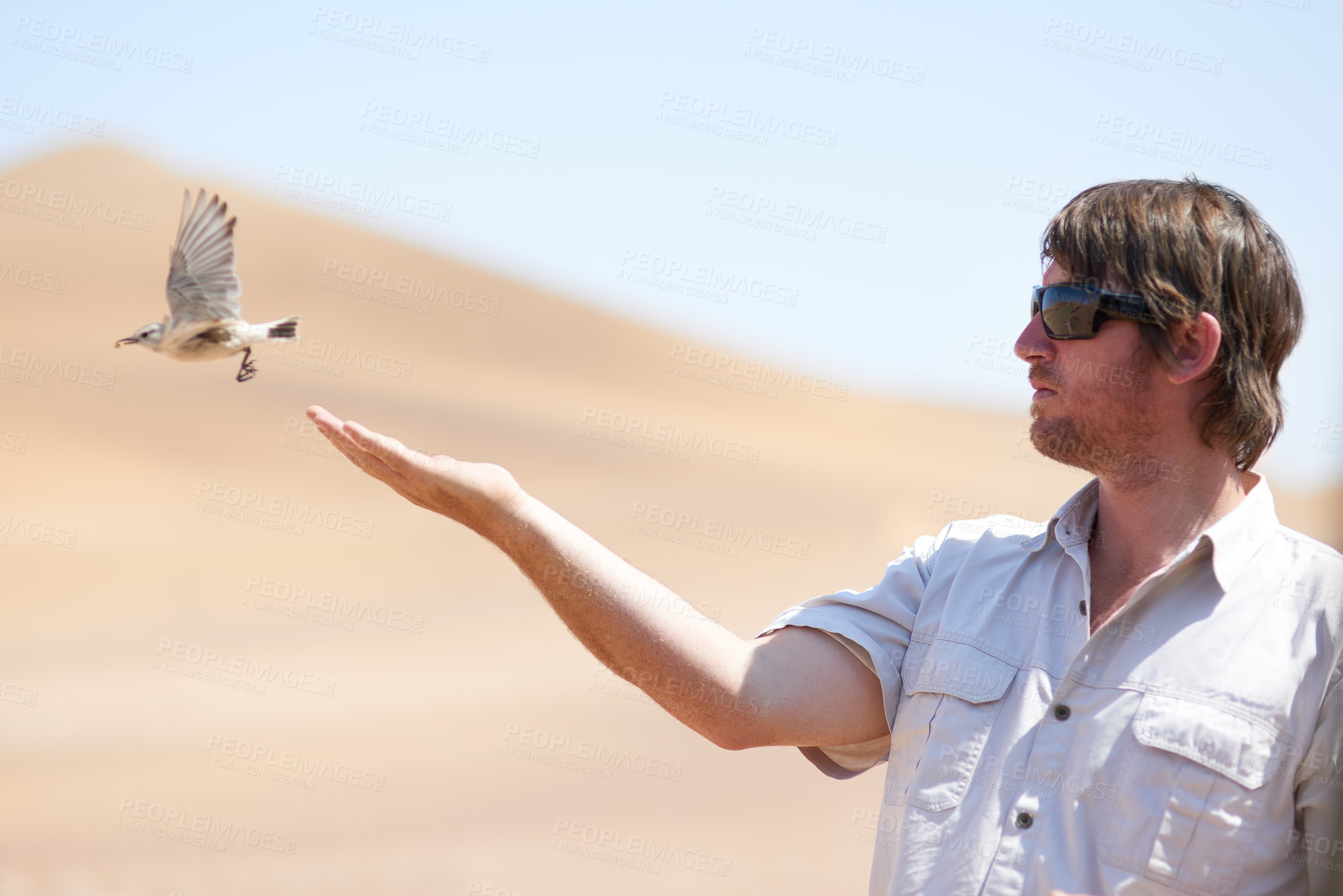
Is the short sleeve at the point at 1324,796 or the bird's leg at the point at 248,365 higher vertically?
the bird's leg at the point at 248,365

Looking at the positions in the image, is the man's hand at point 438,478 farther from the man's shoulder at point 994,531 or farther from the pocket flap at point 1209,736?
the pocket flap at point 1209,736

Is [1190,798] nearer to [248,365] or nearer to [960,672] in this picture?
[960,672]

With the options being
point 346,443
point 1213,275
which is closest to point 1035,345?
point 1213,275

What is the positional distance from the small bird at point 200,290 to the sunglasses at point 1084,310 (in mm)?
1925

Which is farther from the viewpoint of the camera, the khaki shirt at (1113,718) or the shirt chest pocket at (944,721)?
the shirt chest pocket at (944,721)

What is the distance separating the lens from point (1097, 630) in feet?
8.59

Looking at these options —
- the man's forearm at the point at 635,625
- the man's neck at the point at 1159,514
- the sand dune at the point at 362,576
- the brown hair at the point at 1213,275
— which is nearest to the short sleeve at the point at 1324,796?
the man's neck at the point at 1159,514

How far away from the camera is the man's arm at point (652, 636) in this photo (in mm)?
2533

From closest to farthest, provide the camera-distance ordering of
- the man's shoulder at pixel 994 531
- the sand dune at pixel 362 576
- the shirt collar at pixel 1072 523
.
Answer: the shirt collar at pixel 1072 523 → the man's shoulder at pixel 994 531 → the sand dune at pixel 362 576

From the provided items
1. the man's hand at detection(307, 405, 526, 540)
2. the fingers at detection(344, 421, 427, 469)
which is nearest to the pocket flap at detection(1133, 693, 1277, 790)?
the man's hand at detection(307, 405, 526, 540)

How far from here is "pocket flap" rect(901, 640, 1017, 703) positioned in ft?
8.71

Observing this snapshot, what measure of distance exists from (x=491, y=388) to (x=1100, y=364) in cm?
2916

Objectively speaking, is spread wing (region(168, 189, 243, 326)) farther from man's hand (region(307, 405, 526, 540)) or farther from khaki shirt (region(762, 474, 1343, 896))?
khaki shirt (region(762, 474, 1343, 896))

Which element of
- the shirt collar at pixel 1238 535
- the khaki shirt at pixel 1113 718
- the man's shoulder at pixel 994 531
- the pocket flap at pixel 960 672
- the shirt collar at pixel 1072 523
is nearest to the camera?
the khaki shirt at pixel 1113 718
